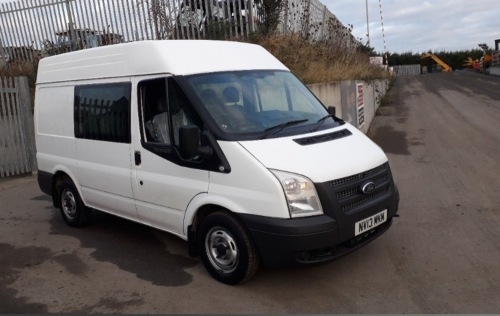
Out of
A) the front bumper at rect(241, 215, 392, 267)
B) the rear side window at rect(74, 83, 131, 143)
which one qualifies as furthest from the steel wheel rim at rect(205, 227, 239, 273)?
the rear side window at rect(74, 83, 131, 143)

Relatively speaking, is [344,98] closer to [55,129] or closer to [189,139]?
[55,129]

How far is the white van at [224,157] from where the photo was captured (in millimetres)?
3797

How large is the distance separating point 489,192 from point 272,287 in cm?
419

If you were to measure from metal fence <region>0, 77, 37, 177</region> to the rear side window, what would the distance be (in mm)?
4563

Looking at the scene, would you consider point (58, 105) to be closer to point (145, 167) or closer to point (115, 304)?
point (145, 167)

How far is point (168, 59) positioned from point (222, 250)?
6.22 feet

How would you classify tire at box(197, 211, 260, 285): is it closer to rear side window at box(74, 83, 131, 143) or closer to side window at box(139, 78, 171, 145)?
side window at box(139, 78, 171, 145)

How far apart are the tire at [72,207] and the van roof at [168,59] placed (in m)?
1.46

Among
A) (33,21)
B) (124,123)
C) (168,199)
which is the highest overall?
(33,21)

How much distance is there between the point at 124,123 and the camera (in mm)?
4988

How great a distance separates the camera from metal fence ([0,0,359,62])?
12.6 m

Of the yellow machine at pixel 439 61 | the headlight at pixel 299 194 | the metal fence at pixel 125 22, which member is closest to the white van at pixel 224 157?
the headlight at pixel 299 194

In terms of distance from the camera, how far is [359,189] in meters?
4.05

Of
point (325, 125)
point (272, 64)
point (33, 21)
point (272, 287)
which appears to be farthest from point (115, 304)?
point (33, 21)
